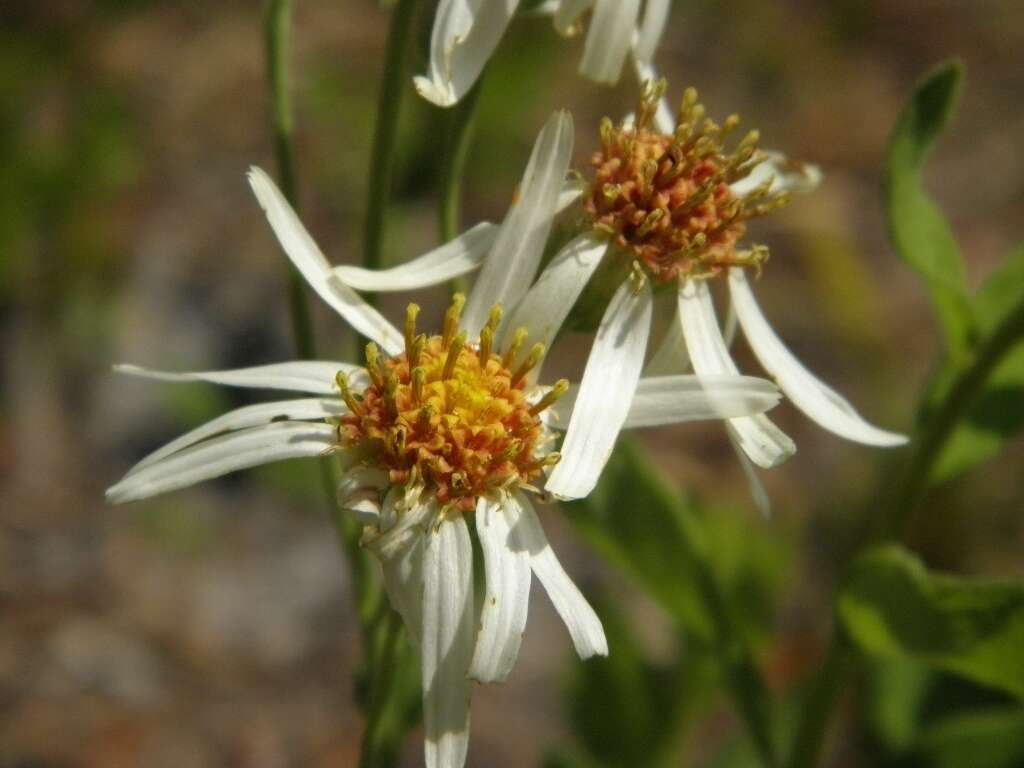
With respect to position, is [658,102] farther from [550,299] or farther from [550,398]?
[550,398]

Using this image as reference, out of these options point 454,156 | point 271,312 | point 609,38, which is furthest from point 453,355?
point 271,312

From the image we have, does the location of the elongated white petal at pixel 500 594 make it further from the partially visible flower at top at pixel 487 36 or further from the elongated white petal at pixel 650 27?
the elongated white petal at pixel 650 27

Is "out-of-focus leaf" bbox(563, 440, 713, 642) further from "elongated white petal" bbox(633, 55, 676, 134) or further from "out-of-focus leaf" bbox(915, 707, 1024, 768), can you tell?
"out-of-focus leaf" bbox(915, 707, 1024, 768)

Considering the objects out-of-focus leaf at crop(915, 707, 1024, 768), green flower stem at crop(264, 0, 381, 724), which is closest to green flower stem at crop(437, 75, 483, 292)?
green flower stem at crop(264, 0, 381, 724)

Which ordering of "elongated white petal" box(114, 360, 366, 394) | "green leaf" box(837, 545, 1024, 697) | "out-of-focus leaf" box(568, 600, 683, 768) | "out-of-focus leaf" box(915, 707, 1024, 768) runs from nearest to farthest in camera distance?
1. "elongated white petal" box(114, 360, 366, 394)
2. "green leaf" box(837, 545, 1024, 697)
3. "out-of-focus leaf" box(915, 707, 1024, 768)
4. "out-of-focus leaf" box(568, 600, 683, 768)

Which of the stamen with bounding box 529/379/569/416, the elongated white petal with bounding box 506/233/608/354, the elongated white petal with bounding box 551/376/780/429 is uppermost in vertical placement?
the elongated white petal with bounding box 506/233/608/354

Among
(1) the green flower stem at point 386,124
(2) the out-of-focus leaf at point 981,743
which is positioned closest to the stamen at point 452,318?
(1) the green flower stem at point 386,124

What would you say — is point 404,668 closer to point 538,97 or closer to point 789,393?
point 789,393

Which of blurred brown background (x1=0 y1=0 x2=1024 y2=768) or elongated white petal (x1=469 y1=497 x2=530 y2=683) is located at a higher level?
blurred brown background (x1=0 y1=0 x2=1024 y2=768)
